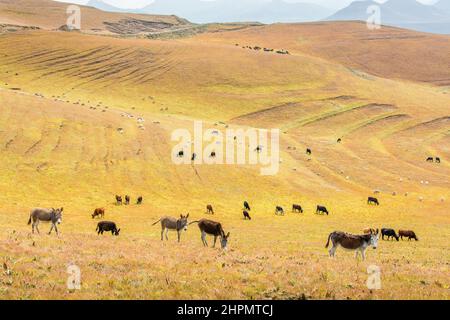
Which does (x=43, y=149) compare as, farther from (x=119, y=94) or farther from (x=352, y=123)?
(x=352, y=123)

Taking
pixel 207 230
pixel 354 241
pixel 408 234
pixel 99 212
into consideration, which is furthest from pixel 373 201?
pixel 354 241

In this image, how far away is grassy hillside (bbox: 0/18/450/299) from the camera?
19.5m

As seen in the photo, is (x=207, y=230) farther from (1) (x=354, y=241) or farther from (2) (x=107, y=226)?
(2) (x=107, y=226)

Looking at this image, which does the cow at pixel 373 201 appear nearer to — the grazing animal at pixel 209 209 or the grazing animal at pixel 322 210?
the grazing animal at pixel 322 210

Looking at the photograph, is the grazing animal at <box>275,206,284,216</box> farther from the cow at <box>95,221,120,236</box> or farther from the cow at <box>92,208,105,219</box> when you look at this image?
the cow at <box>95,221,120,236</box>

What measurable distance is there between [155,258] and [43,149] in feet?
163

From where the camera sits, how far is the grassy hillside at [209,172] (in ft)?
64.0

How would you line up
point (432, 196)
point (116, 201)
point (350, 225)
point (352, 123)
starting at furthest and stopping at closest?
point (352, 123) < point (432, 196) < point (116, 201) < point (350, 225)

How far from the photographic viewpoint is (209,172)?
69062 millimetres

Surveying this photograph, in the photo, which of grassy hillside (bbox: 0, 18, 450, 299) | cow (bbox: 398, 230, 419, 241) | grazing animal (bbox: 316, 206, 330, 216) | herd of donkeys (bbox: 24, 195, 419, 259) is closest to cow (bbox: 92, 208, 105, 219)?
herd of donkeys (bbox: 24, 195, 419, 259)
